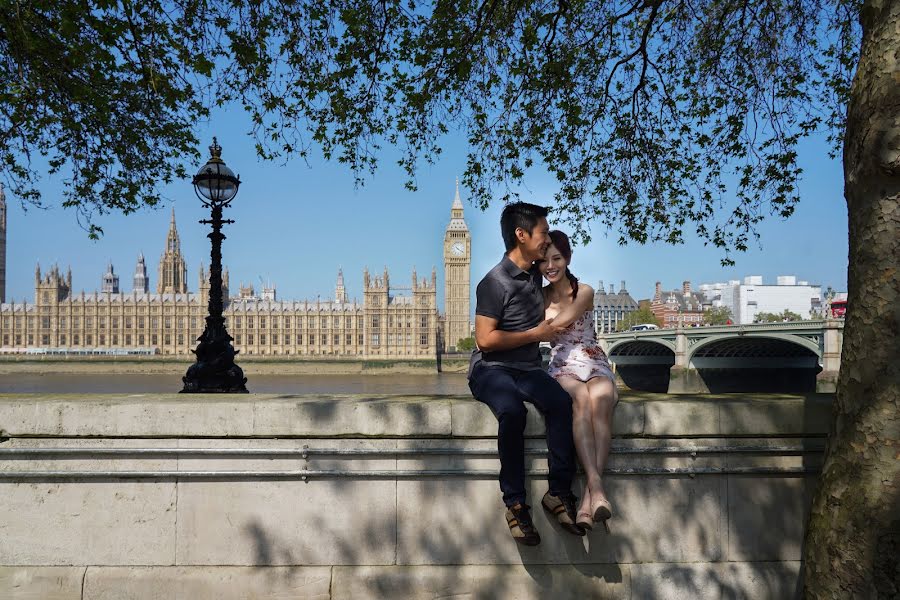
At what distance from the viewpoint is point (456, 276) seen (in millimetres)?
95625

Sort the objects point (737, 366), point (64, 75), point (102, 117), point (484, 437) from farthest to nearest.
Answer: point (737, 366) → point (102, 117) → point (64, 75) → point (484, 437)

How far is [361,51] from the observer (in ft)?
20.9

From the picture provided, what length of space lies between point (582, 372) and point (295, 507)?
1.56m

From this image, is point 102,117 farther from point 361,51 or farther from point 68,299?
point 68,299

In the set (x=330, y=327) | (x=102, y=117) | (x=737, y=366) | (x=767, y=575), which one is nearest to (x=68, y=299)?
(x=330, y=327)

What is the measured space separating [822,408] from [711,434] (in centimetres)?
59

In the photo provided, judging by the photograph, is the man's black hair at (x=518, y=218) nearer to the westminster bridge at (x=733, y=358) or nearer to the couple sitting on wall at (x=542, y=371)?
the couple sitting on wall at (x=542, y=371)

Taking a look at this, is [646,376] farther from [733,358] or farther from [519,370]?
[519,370]

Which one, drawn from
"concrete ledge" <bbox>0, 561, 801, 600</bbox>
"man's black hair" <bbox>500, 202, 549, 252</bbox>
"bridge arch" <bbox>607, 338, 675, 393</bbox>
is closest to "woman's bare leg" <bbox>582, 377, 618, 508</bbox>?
"concrete ledge" <bbox>0, 561, 801, 600</bbox>

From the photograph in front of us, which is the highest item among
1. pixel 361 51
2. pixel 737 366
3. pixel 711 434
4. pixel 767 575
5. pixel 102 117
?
pixel 361 51

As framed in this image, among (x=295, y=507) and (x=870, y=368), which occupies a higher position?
(x=870, y=368)

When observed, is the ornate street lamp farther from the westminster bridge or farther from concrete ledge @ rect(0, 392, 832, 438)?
the westminster bridge

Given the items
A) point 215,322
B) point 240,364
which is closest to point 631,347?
point 215,322

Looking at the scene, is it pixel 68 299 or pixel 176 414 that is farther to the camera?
pixel 68 299
